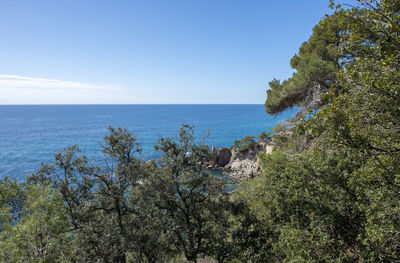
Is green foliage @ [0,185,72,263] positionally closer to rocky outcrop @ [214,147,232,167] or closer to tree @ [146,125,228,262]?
tree @ [146,125,228,262]

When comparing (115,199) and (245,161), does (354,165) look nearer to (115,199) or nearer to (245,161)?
(115,199)

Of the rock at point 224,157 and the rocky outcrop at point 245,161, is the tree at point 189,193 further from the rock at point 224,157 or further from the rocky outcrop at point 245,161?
the rock at point 224,157

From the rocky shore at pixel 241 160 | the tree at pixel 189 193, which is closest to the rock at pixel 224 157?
the rocky shore at pixel 241 160

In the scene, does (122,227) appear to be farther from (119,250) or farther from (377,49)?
(377,49)

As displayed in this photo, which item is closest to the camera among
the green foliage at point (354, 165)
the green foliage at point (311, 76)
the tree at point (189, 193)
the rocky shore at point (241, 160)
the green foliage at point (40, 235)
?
the green foliage at point (354, 165)

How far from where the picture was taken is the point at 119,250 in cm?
938

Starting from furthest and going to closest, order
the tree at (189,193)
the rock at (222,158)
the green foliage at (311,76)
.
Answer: the rock at (222,158) → the green foliage at (311,76) → the tree at (189,193)

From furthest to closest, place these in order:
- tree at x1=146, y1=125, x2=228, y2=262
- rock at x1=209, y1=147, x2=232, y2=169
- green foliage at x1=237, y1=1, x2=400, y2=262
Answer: rock at x1=209, y1=147, x2=232, y2=169, tree at x1=146, y1=125, x2=228, y2=262, green foliage at x1=237, y1=1, x2=400, y2=262

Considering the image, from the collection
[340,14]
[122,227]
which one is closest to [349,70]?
[340,14]

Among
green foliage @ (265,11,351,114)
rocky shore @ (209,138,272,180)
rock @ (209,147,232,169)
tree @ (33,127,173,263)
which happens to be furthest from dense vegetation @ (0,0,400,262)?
rock @ (209,147,232,169)

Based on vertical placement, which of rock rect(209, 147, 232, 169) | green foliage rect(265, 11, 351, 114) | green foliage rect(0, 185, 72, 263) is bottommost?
rock rect(209, 147, 232, 169)

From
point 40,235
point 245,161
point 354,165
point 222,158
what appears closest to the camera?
point 40,235

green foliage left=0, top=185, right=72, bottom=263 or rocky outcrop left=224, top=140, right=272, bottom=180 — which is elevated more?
green foliage left=0, top=185, right=72, bottom=263

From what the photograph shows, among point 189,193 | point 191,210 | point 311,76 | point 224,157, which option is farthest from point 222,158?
point 189,193
